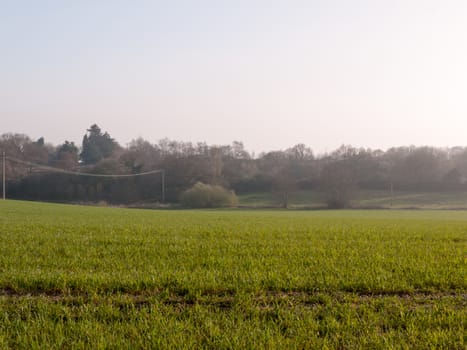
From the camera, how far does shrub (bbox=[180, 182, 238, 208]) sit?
95125 millimetres

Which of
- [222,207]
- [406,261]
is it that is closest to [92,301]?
[406,261]

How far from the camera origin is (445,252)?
10.7m

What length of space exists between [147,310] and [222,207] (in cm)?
8886

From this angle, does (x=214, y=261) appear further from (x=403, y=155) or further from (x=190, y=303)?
(x=403, y=155)

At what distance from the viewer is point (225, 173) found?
399 ft

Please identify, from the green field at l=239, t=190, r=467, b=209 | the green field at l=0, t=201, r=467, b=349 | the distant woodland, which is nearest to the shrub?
the green field at l=239, t=190, r=467, b=209

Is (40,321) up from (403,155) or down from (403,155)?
down

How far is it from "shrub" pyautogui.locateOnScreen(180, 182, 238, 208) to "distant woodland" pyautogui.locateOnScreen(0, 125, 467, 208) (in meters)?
10.9

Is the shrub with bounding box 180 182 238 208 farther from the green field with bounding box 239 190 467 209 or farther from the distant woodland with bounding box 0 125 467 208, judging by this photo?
the distant woodland with bounding box 0 125 467 208

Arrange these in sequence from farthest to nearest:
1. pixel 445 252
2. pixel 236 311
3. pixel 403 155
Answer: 1. pixel 403 155
2. pixel 445 252
3. pixel 236 311

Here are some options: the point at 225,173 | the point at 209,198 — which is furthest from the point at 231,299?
the point at 225,173

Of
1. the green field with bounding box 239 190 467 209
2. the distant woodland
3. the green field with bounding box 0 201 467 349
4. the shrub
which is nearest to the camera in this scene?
the green field with bounding box 0 201 467 349

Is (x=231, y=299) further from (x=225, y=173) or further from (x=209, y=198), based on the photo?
(x=225, y=173)

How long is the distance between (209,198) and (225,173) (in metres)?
27.0
